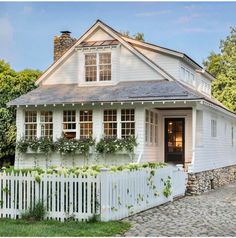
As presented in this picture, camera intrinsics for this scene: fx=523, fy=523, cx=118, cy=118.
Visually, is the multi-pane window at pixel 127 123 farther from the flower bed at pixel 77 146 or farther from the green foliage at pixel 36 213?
the green foliage at pixel 36 213

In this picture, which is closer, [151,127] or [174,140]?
[151,127]

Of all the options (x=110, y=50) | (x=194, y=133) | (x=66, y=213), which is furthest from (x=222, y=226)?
(x=110, y=50)

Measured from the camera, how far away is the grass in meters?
10.5

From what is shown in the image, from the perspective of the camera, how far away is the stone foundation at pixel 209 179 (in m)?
21.0

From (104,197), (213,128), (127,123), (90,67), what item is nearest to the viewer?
(104,197)

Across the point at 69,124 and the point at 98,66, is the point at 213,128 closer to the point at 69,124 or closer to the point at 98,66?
the point at 98,66

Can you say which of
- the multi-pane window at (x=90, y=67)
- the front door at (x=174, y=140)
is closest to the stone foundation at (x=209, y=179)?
the front door at (x=174, y=140)

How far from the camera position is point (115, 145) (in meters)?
22.6

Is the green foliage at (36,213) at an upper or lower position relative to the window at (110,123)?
lower

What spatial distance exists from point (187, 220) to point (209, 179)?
466 inches

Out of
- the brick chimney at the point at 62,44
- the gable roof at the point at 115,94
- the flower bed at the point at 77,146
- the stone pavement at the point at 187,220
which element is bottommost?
the stone pavement at the point at 187,220

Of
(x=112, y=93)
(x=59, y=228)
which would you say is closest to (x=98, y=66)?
(x=112, y=93)

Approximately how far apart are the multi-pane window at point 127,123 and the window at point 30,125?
14.3 ft

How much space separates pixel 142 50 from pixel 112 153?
608 cm
